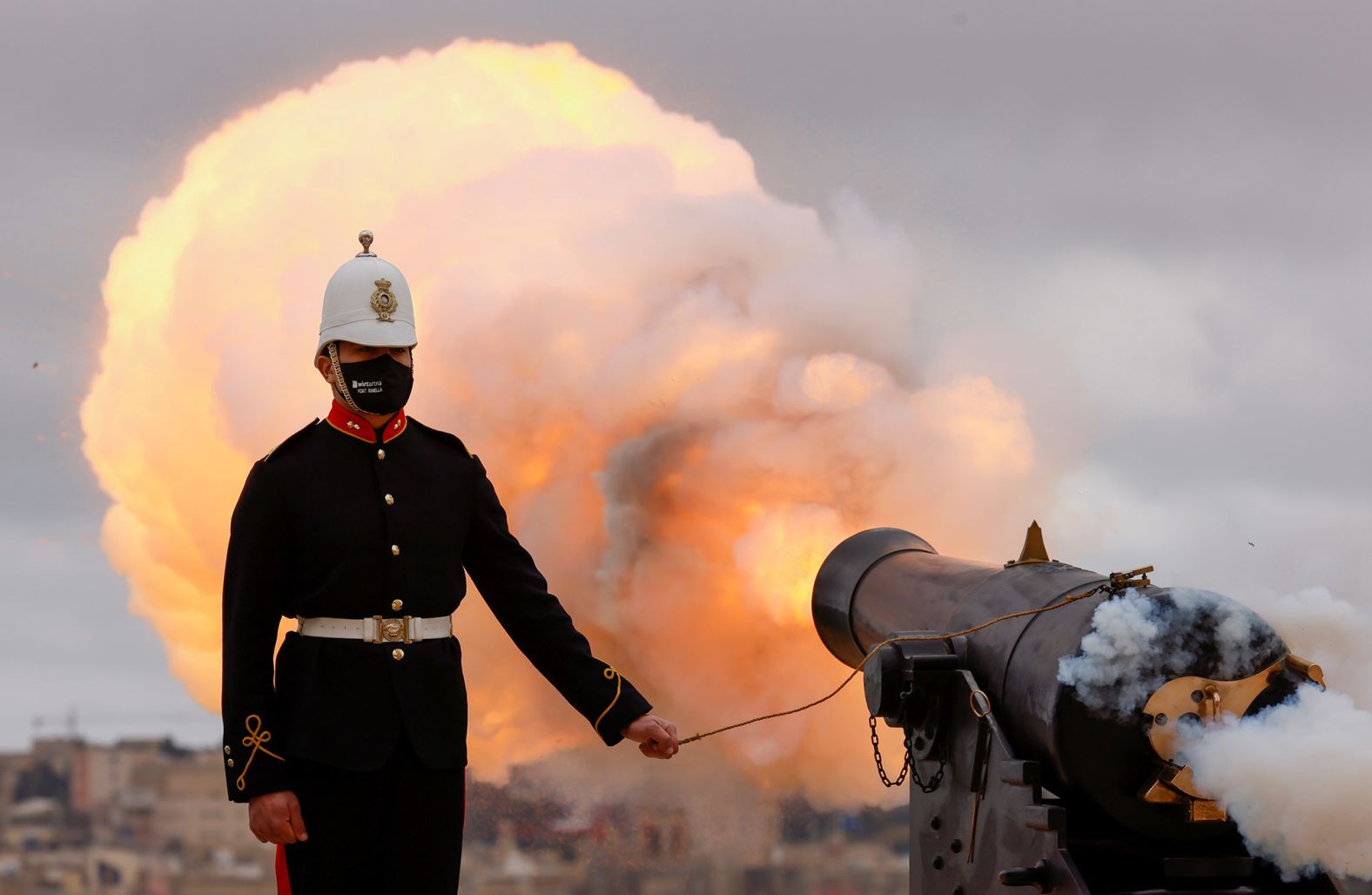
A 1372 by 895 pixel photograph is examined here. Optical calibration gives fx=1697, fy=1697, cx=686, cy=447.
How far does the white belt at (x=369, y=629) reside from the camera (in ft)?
16.8

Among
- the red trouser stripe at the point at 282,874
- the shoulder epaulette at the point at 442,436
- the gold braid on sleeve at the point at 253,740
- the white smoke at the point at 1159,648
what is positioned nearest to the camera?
the gold braid on sleeve at the point at 253,740

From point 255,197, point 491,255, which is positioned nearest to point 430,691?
point 491,255

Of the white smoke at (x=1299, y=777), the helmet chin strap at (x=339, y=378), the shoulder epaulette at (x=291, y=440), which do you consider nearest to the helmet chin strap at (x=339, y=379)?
the helmet chin strap at (x=339, y=378)

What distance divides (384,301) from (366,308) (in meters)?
0.06

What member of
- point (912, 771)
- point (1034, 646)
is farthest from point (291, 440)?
point (912, 771)

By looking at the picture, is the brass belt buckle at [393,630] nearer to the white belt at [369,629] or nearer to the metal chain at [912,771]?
the white belt at [369,629]

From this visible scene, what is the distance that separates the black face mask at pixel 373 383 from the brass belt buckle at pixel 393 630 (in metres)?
0.65

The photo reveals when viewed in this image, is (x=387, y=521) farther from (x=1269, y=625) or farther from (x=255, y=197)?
(x=255, y=197)

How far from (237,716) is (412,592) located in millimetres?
635

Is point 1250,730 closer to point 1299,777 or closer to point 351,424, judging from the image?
point 1299,777

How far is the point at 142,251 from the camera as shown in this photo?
11.0 m

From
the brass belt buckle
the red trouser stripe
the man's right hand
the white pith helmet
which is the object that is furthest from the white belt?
the white pith helmet

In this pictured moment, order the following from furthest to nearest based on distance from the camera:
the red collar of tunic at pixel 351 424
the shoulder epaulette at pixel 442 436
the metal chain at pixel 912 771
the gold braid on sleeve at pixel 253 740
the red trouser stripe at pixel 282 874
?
the metal chain at pixel 912 771 → the shoulder epaulette at pixel 442 436 → the red collar of tunic at pixel 351 424 → the red trouser stripe at pixel 282 874 → the gold braid on sleeve at pixel 253 740

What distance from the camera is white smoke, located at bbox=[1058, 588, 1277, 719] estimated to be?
17.0 ft
